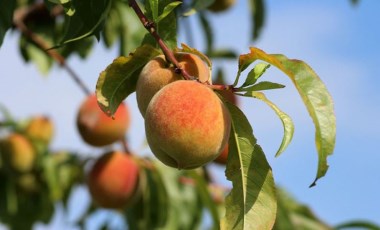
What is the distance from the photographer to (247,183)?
41.3 inches

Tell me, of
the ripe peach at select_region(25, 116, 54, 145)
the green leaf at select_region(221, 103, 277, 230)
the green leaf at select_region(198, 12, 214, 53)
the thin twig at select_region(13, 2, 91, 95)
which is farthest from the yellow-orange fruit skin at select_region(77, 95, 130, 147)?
the green leaf at select_region(221, 103, 277, 230)

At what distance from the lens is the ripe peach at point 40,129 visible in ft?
10.7

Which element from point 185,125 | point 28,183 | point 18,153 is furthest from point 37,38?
point 185,125

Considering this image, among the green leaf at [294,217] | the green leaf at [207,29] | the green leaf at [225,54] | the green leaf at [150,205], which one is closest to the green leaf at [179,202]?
the green leaf at [150,205]

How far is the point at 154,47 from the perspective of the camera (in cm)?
113

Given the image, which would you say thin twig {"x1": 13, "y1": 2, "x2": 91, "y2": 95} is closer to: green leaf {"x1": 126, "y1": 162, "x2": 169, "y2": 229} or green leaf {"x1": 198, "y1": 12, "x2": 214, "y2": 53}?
green leaf {"x1": 126, "y1": 162, "x2": 169, "y2": 229}

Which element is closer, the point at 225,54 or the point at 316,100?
the point at 316,100

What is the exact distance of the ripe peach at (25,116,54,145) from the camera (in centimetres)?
326

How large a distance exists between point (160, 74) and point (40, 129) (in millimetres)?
2334

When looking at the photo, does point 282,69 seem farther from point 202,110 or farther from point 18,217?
point 18,217

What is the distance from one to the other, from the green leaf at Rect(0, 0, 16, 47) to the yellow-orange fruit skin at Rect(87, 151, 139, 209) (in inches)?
52.7

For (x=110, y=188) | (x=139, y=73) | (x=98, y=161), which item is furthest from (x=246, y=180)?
(x=98, y=161)

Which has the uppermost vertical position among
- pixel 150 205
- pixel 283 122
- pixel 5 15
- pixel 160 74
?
pixel 5 15

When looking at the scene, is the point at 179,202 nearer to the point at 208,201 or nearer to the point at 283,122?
the point at 208,201
